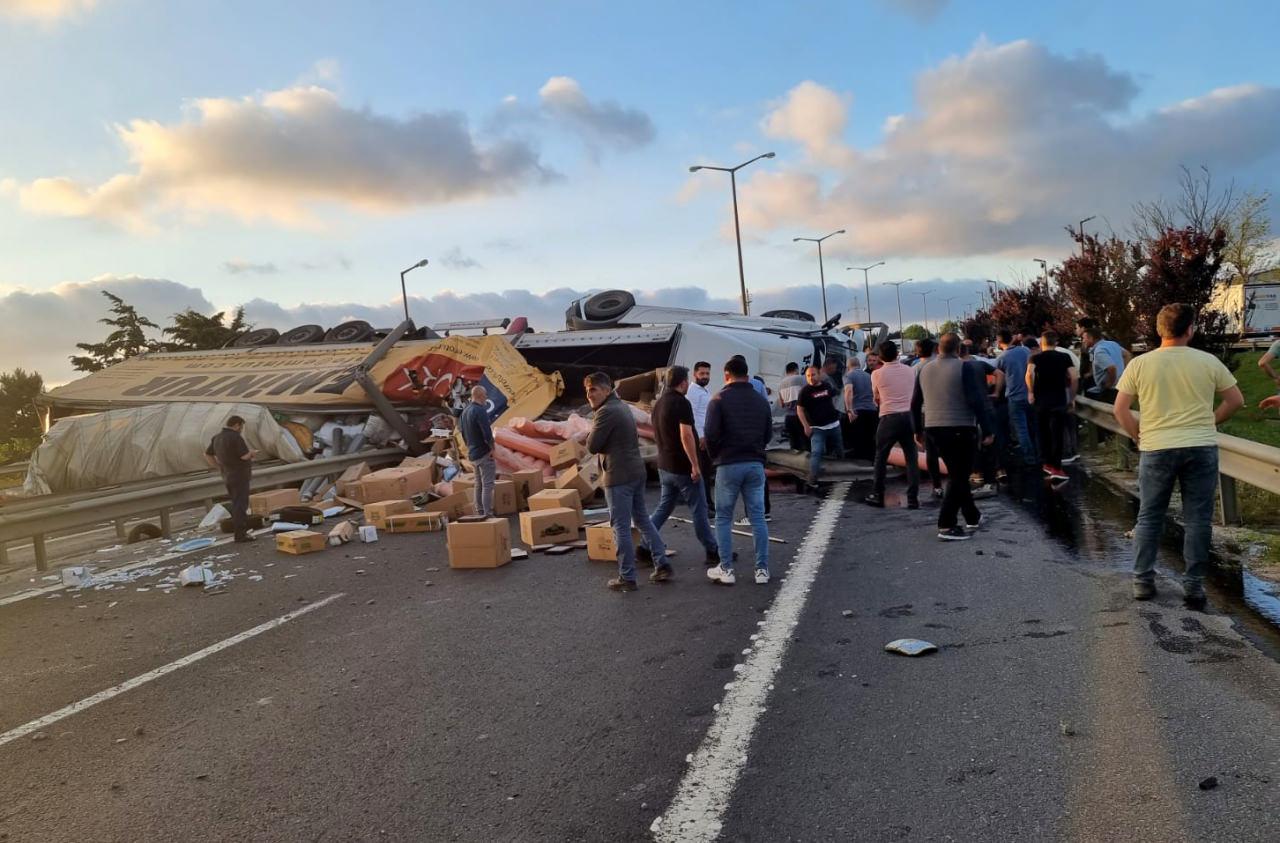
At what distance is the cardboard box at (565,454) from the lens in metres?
12.8

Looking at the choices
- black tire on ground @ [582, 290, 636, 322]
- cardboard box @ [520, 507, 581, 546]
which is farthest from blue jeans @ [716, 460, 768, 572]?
black tire on ground @ [582, 290, 636, 322]

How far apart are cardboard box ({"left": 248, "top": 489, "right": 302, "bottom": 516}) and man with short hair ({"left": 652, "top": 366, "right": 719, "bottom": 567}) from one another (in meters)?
6.80

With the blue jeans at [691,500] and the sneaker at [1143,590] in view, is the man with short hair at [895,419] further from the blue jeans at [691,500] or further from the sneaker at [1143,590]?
the sneaker at [1143,590]

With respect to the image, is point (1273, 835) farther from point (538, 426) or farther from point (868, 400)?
point (538, 426)

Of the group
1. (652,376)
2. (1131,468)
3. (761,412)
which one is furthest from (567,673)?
(652,376)

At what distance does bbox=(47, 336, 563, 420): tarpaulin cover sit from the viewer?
15.9 metres

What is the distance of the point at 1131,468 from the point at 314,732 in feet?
34.4

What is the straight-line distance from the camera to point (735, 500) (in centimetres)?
662

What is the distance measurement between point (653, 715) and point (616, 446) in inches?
121

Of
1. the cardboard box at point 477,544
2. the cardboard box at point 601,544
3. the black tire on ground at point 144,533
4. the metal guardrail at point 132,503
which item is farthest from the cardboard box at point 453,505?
the cardboard box at point 601,544

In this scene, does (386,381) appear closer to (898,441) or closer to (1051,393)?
(898,441)

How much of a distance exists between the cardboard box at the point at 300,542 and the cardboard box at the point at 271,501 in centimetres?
253

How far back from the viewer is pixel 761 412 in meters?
6.75

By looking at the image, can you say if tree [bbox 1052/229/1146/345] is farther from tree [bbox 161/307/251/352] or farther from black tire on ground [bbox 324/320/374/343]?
tree [bbox 161/307/251/352]
